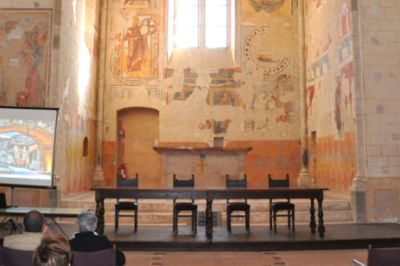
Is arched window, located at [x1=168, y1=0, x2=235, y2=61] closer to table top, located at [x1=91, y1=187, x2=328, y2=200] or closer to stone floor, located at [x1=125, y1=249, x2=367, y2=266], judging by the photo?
table top, located at [x1=91, y1=187, x2=328, y2=200]

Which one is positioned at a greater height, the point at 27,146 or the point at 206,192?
the point at 27,146

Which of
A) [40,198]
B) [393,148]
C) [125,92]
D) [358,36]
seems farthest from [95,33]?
[393,148]

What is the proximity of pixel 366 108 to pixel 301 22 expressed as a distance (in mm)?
5769

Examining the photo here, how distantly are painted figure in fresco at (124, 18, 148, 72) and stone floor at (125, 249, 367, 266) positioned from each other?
8.72 metres

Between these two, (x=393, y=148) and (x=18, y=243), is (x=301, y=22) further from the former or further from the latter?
(x=18, y=243)

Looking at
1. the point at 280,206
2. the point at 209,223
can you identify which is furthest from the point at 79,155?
the point at 280,206

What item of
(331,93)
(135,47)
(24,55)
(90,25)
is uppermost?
(90,25)

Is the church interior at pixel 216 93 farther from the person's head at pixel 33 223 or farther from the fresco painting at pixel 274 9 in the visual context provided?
the person's head at pixel 33 223

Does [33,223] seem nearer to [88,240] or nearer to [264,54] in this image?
[88,240]

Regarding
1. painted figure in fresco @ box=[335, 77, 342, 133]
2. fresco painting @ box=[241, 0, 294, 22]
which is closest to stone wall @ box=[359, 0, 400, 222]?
painted figure in fresco @ box=[335, 77, 342, 133]

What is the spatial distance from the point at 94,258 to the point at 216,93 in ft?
35.3

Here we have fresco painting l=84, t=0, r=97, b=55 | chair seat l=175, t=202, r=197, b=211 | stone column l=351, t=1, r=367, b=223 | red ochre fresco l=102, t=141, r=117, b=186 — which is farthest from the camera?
red ochre fresco l=102, t=141, r=117, b=186

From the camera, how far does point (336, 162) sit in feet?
33.6

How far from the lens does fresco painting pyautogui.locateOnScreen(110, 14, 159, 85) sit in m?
13.3
